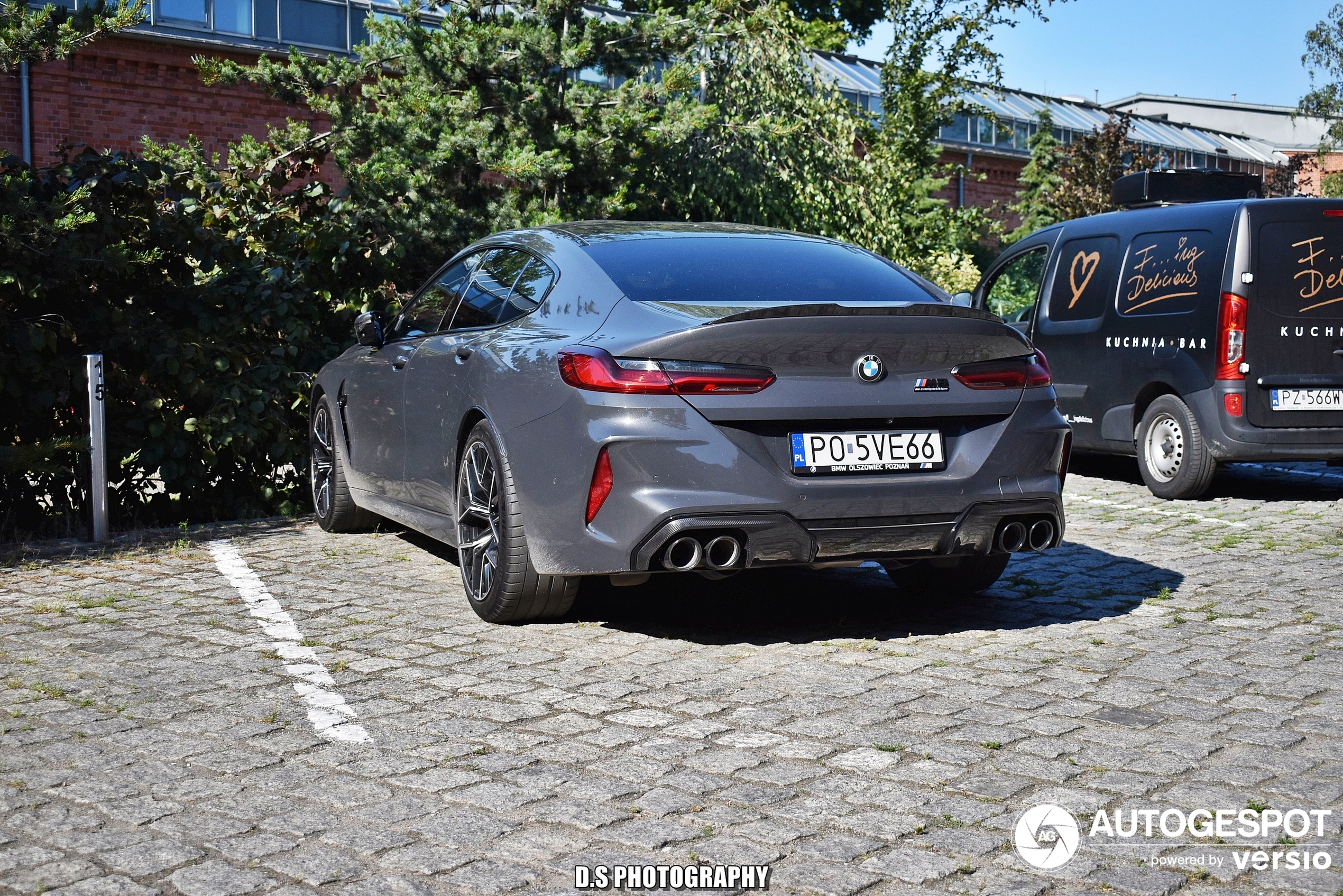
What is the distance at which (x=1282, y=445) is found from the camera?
953 centimetres

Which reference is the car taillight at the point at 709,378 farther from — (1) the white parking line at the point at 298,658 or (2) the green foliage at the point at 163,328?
(2) the green foliage at the point at 163,328

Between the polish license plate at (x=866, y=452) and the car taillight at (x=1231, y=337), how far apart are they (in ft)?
16.7

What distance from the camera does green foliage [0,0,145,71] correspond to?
7.74 meters

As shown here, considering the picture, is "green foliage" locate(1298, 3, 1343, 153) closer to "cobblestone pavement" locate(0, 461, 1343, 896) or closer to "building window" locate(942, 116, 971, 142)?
"building window" locate(942, 116, 971, 142)

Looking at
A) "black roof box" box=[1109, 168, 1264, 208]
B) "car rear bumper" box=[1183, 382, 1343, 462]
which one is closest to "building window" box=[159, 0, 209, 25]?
"black roof box" box=[1109, 168, 1264, 208]

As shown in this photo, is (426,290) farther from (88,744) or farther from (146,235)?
(88,744)

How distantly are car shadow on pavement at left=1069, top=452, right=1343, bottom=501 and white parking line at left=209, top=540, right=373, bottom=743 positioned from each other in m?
6.44

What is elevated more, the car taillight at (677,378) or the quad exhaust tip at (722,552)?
the car taillight at (677,378)

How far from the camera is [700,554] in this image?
16.3ft

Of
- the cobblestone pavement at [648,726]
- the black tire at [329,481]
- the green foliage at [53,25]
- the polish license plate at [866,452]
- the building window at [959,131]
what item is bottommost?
the cobblestone pavement at [648,726]

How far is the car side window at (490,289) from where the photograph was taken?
618cm

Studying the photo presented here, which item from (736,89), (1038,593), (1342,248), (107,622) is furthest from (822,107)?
(107,622)

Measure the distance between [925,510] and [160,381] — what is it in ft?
17.6

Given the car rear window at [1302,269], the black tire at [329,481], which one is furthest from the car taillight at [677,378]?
the car rear window at [1302,269]
